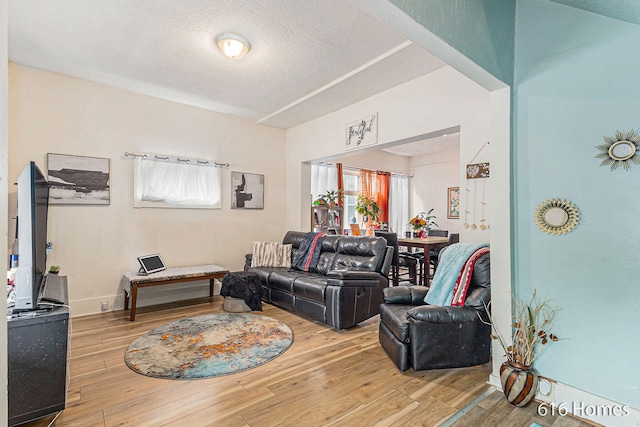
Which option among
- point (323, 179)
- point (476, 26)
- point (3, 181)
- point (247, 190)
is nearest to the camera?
point (3, 181)

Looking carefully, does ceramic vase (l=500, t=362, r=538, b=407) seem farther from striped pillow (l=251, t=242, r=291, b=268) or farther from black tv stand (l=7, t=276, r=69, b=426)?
striped pillow (l=251, t=242, r=291, b=268)

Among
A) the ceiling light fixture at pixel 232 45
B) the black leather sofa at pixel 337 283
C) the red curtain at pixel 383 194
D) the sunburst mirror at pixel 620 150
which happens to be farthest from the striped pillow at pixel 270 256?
the sunburst mirror at pixel 620 150

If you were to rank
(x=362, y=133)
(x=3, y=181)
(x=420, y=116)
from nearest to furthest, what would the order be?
(x=3, y=181)
(x=420, y=116)
(x=362, y=133)

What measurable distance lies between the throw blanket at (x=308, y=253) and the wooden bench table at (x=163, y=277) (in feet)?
3.44

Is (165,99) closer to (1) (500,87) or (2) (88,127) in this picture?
(2) (88,127)

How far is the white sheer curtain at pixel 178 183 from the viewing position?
4.27 meters

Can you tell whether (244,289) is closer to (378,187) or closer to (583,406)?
(583,406)

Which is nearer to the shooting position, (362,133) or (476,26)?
(476,26)

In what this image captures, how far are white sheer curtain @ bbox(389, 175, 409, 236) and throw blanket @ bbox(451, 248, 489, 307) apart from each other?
17.4 ft

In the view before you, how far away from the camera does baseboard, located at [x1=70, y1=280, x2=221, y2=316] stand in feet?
12.6

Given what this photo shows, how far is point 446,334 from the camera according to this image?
94.0 inches

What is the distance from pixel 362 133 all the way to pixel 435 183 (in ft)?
14.3

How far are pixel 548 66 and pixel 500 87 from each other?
1.02 ft

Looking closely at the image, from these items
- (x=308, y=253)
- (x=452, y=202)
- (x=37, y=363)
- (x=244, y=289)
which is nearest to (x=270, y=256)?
(x=308, y=253)
